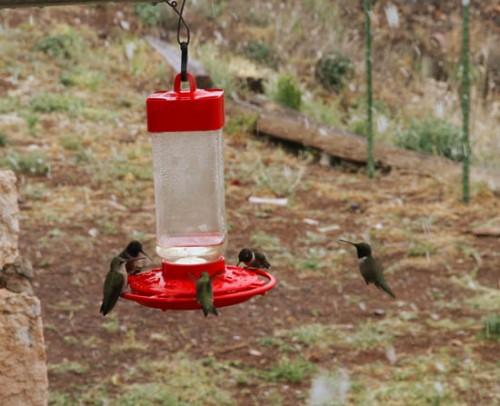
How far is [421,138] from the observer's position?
32.5 feet

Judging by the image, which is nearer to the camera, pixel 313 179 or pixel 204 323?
pixel 204 323

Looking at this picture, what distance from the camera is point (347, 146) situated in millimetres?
9664

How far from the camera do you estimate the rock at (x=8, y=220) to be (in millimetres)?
3156

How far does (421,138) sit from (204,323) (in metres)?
4.54

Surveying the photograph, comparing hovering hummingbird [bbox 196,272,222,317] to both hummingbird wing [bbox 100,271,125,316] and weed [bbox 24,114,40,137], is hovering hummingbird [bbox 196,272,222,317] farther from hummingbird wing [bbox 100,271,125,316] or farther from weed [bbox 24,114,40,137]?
weed [bbox 24,114,40,137]

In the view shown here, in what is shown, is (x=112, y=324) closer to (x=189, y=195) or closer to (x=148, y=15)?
(x=189, y=195)

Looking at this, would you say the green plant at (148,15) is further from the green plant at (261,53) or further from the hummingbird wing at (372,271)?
the hummingbird wing at (372,271)

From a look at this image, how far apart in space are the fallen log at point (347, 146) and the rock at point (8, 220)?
6.33 meters

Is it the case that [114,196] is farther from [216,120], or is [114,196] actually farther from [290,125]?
[216,120]

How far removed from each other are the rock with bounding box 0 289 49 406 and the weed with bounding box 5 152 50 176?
5.71 m

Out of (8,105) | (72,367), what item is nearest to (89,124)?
(8,105)

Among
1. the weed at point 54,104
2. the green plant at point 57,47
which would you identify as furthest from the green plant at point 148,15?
the weed at point 54,104

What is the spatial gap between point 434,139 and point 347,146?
964 mm

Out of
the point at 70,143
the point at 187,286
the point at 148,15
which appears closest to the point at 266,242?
the point at 70,143
